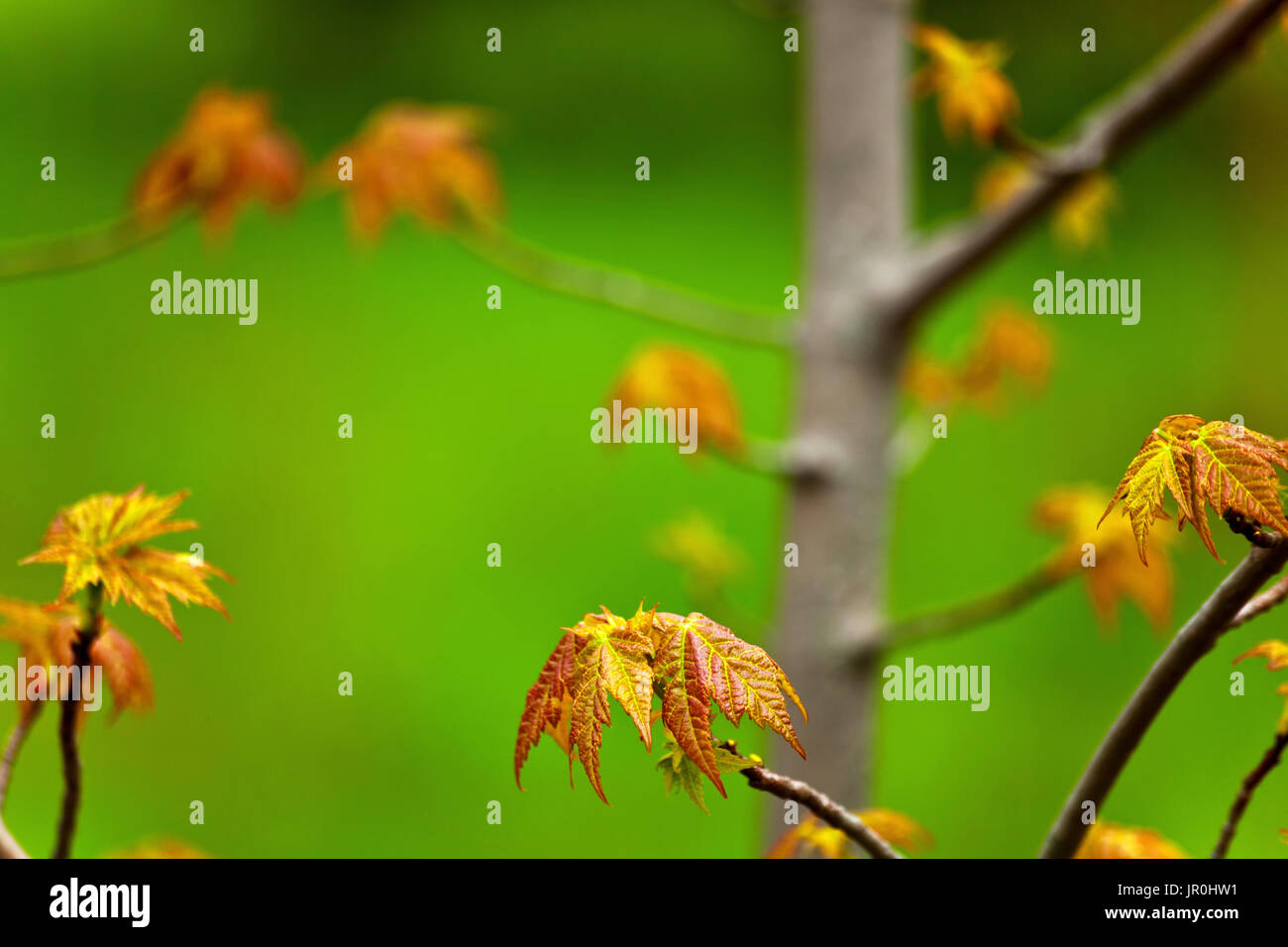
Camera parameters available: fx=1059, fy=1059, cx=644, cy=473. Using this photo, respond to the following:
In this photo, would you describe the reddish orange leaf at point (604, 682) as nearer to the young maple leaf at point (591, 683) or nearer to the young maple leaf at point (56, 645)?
the young maple leaf at point (591, 683)

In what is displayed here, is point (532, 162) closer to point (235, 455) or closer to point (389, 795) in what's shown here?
point (235, 455)

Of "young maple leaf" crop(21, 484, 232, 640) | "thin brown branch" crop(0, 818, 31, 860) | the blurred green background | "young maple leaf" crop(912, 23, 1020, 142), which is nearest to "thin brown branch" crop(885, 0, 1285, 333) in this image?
"young maple leaf" crop(912, 23, 1020, 142)

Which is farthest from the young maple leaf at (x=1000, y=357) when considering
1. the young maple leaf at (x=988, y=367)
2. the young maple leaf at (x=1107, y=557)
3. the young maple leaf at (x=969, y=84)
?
the young maple leaf at (x=969, y=84)

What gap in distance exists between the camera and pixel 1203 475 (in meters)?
0.38

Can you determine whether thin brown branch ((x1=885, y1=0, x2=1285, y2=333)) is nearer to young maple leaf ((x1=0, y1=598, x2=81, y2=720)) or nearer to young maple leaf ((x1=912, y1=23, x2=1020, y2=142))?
young maple leaf ((x1=912, y1=23, x2=1020, y2=142))

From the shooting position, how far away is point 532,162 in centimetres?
283

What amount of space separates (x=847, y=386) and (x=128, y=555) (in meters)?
0.57

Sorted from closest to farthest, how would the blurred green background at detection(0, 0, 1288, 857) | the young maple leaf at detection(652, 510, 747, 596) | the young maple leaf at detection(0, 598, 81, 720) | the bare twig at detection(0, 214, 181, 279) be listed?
the young maple leaf at detection(0, 598, 81, 720)
the bare twig at detection(0, 214, 181, 279)
the young maple leaf at detection(652, 510, 747, 596)
the blurred green background at detection(0, 0, 1288, 857)

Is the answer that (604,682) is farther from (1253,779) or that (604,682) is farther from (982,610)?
(982,610)

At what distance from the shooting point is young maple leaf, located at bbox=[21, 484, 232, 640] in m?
0.45

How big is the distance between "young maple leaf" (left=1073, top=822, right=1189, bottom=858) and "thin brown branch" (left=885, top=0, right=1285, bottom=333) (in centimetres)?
39

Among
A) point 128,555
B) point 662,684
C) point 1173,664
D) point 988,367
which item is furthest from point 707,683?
point 988,367

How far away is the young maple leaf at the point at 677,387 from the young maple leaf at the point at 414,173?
0.66 ft

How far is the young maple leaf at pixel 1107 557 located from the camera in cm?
82
